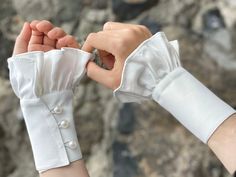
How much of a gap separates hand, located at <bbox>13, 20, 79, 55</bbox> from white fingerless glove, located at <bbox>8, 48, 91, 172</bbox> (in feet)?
0.08

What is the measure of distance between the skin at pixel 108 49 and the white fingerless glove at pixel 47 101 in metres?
0.02

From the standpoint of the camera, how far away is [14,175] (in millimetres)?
1282

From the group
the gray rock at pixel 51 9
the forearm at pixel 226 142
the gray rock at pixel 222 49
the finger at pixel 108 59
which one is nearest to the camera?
the forearm at pixel 226 142

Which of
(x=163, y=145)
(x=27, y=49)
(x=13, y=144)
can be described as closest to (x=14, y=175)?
(x=13, y=144)

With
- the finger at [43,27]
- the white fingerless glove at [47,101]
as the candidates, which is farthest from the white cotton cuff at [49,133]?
the finger at [43,27]

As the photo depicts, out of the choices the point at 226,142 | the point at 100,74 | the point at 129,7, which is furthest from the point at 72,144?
the point at 129,7

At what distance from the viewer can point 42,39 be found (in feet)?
2.43

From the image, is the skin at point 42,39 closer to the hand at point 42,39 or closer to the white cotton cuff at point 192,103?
the hand at point 42,39

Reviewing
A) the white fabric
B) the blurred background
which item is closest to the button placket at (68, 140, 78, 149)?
the white fabric

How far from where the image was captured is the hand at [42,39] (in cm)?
72

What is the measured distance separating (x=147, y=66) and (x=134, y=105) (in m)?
0.59

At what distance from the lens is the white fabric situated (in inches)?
25.6

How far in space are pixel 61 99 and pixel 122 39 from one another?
14cm

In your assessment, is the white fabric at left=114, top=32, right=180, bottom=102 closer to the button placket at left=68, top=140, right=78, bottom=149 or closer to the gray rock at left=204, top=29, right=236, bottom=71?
the button placket at left=68, top=140, right=78, bottom=149
